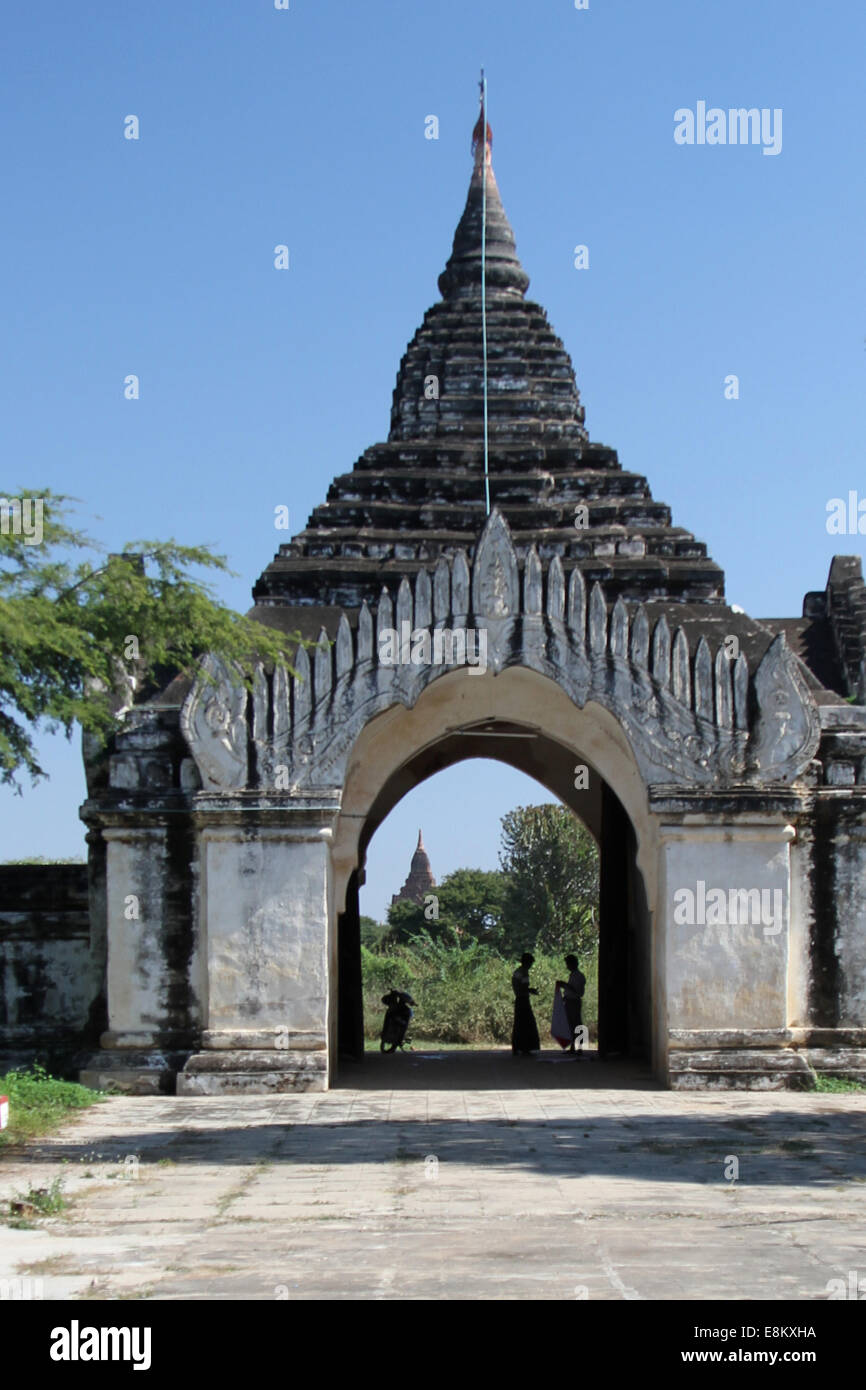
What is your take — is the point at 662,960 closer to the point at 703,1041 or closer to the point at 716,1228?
the point at 703,1041

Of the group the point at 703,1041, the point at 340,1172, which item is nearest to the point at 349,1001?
the point at 703,1041

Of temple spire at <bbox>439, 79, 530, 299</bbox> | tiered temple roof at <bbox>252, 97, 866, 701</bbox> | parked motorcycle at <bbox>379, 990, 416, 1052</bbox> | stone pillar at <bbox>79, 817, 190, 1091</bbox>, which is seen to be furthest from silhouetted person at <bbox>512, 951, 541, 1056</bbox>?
temple spire at <bbox>439, 79, 530, 299</bbox>

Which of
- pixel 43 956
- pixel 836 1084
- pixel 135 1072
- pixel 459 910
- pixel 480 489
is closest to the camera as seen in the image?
pixel 836 1084

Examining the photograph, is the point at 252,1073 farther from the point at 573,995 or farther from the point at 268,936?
the point at 573,995

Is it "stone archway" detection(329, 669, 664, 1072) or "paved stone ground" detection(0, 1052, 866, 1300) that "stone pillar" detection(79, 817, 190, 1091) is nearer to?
"paved stone ground" detection(0, 1052, 866, 1300)

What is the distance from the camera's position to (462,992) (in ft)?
86.5

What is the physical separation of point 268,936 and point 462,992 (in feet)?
37.4

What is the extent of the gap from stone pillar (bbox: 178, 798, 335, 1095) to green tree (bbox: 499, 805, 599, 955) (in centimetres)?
2322

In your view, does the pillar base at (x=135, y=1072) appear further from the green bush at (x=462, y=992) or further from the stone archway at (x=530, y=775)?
the green bush at (x=462, y=992)

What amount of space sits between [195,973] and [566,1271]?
8.44m

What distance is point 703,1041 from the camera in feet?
50.0

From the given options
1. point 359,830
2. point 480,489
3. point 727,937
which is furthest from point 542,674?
point 480,489

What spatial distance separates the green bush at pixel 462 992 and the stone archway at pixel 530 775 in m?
4.90

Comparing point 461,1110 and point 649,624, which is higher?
point 649,624
